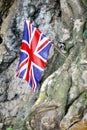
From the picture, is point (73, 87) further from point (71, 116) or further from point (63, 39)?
point (63, 39)

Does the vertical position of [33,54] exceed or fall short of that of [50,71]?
it exceeds it

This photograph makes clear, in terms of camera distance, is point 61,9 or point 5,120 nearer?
point 61,9

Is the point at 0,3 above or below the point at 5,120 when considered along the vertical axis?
above

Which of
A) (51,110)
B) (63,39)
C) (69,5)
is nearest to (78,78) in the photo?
(51,110)

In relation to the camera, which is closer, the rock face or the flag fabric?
the flag fabric

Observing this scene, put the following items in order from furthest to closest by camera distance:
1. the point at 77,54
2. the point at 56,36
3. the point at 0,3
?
the point at 0,3 → the point at 56,36 → the point at 77,54
